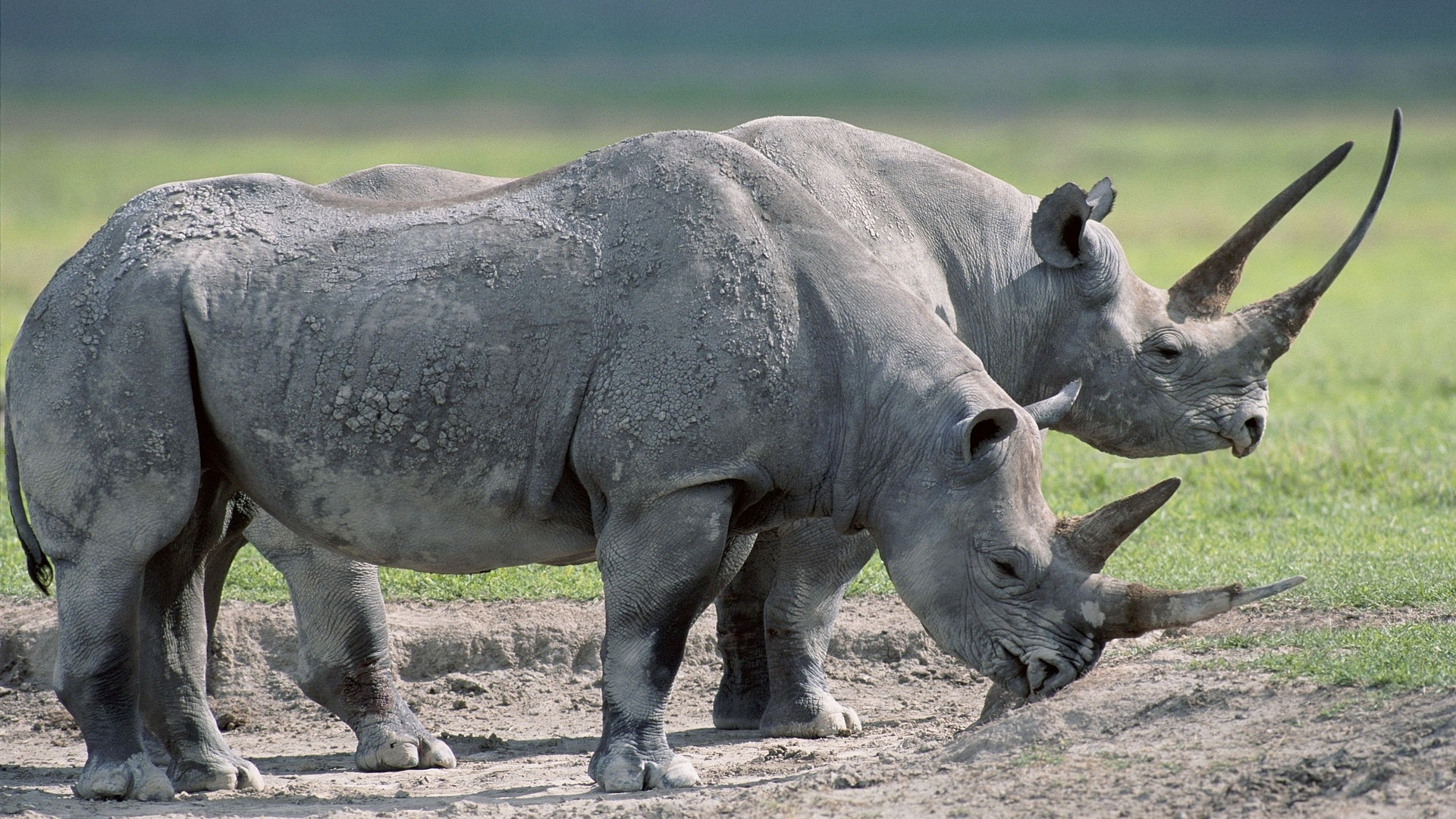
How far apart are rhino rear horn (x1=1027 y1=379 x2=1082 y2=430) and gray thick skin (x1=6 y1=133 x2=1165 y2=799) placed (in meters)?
0.23

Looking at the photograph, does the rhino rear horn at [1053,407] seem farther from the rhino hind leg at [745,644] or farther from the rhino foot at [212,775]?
the rhino foot at [212,775]

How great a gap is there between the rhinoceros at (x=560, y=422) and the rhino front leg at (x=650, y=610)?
0.04 ft

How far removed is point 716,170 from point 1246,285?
1798 cm

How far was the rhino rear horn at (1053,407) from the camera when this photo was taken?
6469 millimetres

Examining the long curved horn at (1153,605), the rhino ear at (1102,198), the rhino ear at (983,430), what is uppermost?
the rhino ear at (1102,198)

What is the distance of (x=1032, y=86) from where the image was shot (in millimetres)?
69188

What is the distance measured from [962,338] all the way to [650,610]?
6.72ft

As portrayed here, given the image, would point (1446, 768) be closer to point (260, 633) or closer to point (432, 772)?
point (432, 772)

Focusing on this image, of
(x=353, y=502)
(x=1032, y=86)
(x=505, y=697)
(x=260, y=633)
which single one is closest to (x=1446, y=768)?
(x=353, y=502)

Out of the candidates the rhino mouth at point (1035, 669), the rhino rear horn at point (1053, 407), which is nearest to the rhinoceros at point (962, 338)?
the rhino rear horn at point (1053, 407)

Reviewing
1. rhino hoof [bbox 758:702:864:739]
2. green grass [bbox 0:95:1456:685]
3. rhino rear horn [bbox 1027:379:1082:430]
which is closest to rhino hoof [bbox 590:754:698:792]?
rhino hoof [bbox 758:702:864:739]

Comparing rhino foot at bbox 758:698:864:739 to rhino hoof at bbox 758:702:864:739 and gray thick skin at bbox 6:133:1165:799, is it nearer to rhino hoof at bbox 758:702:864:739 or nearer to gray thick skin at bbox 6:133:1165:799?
rhino hoof at bbox 758:702:864:739

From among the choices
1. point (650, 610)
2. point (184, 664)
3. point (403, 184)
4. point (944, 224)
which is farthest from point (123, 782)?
point (944, 224)

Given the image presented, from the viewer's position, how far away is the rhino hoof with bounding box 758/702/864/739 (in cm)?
744
